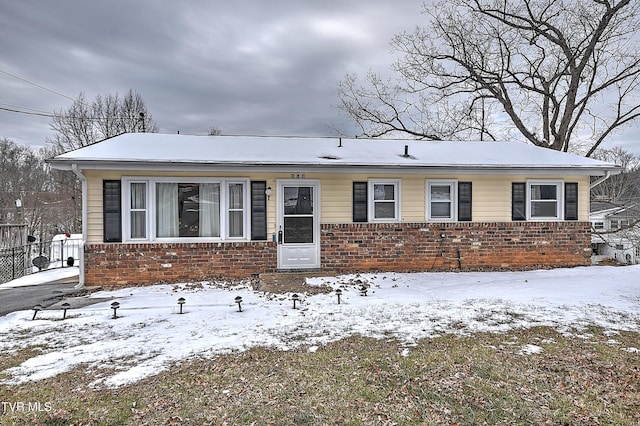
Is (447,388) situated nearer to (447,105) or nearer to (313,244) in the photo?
(313,244)

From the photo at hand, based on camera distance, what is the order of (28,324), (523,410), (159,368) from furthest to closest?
A: 1. (28,324)
2. (159,368)
3. (523,410)

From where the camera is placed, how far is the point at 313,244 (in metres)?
8.65

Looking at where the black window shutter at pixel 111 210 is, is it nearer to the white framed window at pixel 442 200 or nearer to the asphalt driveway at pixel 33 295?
the asphalt driveway at pixel 33 295

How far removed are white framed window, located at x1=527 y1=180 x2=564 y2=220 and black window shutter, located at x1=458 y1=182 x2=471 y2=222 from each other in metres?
1.68

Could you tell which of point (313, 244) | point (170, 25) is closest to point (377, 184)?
point (313, 244)

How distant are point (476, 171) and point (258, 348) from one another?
6.98m

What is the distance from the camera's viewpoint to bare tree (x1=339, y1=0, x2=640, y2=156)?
1645cm

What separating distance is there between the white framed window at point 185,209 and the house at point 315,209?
0.02 metres

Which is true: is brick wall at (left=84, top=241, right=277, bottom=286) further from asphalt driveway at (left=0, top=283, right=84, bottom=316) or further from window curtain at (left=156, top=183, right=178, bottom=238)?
asphalt driveway at (left=0, top=283, right=84, bottom=316)

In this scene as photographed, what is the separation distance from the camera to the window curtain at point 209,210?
8.25 m

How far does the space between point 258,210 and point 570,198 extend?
8142 mm

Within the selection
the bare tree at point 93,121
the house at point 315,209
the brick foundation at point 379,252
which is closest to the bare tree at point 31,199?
the bare tree at point 93,121

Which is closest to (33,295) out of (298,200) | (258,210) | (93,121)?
(258,210)

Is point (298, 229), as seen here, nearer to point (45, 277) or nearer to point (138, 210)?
point (138, 210)
